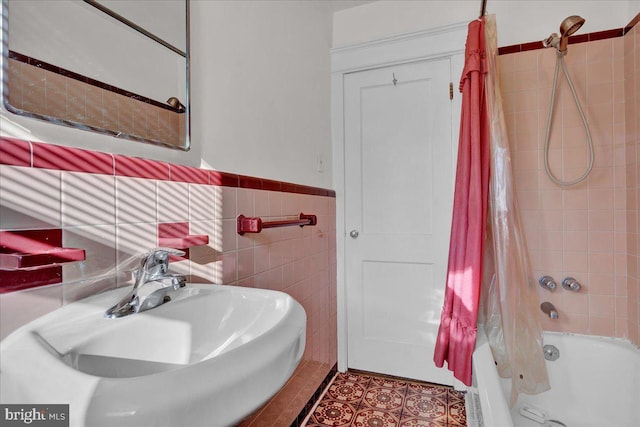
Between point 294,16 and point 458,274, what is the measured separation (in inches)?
60.4

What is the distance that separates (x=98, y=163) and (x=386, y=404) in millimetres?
Result: 1739

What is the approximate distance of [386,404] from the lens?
172cm

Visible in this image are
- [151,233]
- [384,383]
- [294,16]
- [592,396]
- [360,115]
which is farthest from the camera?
[360,115]

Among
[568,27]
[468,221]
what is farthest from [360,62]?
[468,221]

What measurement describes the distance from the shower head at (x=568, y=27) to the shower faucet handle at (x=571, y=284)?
1155mm

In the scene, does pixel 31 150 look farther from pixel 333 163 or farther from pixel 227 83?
pixel 333 163

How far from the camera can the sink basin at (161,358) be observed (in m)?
0.34

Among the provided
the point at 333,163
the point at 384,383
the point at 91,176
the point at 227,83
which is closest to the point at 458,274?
the point at 384,383

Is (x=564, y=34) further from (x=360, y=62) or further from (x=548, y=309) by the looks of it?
(x=548, y=309)

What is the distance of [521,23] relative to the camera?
1768 mm

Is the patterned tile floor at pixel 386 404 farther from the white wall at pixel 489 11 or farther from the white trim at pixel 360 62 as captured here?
the white wall at pixel 489 11

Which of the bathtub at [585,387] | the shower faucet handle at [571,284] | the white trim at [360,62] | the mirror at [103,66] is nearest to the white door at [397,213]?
the white trim at [360,62]

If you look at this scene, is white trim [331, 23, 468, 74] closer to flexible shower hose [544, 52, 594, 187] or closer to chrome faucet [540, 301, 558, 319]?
flexible shower hose [544, 52, 594, 187]

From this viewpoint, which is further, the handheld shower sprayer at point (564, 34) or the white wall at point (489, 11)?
the white wall at point (489, 11)
